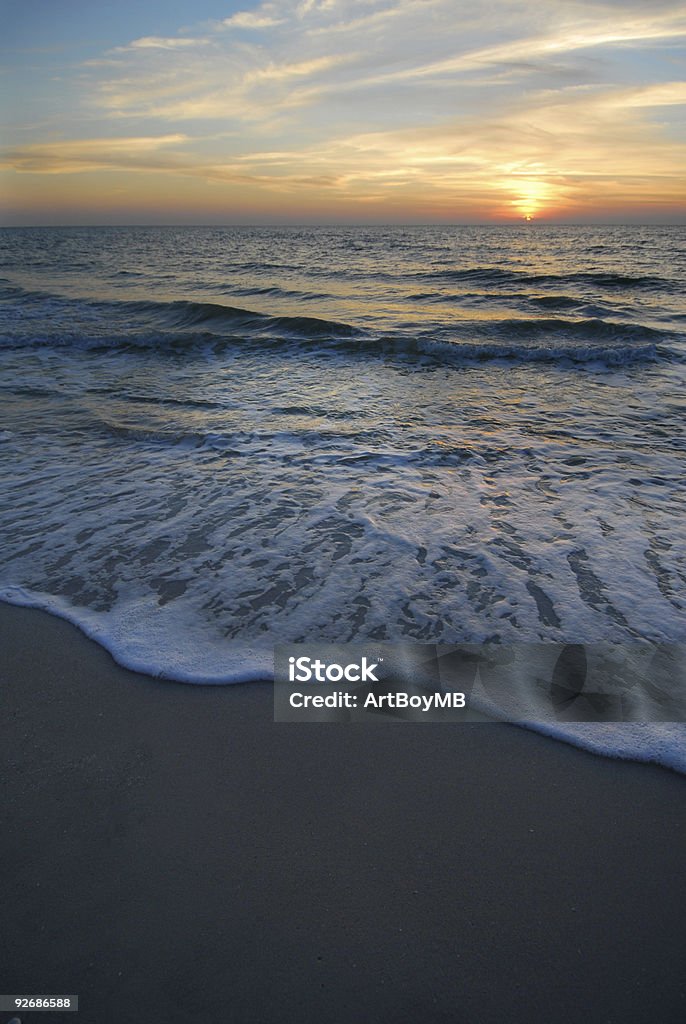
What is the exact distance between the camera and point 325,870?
2.01 m

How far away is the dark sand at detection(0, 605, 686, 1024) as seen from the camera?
169 centimetres

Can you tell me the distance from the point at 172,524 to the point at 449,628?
2.27 meters

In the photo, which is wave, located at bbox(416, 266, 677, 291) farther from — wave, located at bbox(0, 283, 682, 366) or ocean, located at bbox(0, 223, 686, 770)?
ocean, located at bbox(0, 223, 686, 770)

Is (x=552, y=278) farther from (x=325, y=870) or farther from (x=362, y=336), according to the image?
(x=325, y=870)

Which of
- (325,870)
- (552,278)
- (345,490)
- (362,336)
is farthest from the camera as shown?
(552,278)

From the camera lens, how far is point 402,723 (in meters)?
2.68

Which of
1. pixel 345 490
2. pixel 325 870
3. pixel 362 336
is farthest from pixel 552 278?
pixel 325 870

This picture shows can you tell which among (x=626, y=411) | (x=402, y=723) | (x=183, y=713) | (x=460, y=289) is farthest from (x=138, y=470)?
(x=460, y=289)

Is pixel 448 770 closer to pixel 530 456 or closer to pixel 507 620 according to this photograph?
pixel 507 620

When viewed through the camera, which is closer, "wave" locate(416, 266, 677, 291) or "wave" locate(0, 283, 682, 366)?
"wave" locate(0, 283, 682, 366)

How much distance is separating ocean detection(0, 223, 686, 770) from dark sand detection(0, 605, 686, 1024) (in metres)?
0.40

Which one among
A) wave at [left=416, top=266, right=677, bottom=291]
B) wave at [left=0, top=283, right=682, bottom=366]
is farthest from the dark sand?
wave at [left=416, top=266, right=677, bottom=291]

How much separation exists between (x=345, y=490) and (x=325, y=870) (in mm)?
3514

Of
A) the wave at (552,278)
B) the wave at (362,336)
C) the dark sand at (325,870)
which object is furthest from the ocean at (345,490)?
the wave at (552,278)
